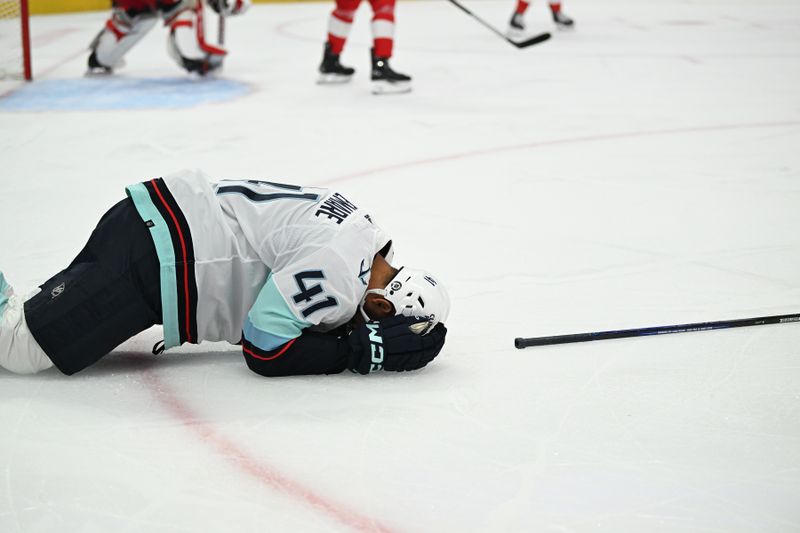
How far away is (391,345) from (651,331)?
623 mm

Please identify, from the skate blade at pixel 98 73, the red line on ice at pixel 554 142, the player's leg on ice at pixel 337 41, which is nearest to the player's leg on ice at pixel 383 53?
the player's leg on ice at pixel 337 41

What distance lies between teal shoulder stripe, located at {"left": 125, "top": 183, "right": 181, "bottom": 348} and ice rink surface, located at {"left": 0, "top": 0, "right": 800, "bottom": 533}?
11 centimetres

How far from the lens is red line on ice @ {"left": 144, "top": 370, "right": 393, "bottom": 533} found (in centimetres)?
151

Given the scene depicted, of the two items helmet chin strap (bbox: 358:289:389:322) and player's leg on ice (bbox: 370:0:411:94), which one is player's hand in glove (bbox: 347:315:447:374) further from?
player's leg on ice (bbox: 370:0:411:94)

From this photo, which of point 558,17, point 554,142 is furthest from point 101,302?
point 558,17

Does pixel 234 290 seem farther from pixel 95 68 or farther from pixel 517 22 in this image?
pixel 517 22

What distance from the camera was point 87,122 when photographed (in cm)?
453

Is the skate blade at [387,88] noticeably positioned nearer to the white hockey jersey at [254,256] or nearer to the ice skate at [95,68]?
the ice skate at [95,68]

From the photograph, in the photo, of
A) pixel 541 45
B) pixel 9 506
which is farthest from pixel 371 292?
pixel 541 45

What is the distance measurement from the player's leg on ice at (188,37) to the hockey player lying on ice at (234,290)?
3777 mm

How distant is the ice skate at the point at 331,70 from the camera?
5.58 metres

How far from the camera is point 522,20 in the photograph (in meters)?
7.45

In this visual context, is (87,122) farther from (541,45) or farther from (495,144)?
(541,45)

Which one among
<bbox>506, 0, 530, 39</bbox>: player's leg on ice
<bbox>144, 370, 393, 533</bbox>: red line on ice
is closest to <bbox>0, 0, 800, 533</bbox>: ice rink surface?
<bbox>144, 370, 393, 533</bbox>: red line on ice
